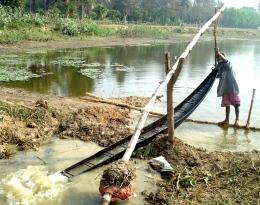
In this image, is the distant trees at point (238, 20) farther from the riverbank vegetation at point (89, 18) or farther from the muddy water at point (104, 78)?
the muddy water at point (104, 78)

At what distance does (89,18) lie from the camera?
136 feet

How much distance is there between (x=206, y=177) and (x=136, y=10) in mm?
51571

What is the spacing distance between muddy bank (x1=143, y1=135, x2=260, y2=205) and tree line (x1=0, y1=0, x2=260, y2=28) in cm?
2726

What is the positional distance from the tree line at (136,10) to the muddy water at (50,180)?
26.3 m

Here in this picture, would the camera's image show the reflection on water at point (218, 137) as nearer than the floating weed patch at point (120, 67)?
Yes

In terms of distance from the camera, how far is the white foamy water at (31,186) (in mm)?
5066

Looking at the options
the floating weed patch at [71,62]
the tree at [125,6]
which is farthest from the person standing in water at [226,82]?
the tree at [125,6]

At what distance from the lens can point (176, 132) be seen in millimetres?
8141

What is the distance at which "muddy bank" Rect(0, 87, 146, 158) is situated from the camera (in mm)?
6926

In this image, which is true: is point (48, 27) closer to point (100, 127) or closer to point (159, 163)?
point (100, 127)

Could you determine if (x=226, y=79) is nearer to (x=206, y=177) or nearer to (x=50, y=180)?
(x=206, y=177)

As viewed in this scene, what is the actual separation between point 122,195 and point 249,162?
2.34 meters

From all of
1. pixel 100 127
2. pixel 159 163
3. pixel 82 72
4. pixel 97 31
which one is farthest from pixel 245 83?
pixel 97 31

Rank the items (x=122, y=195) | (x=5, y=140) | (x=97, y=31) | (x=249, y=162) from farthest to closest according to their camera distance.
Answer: (x=97, y=31)
(x=5, y=140)
(x=249, y=162)
(x=122, y=195)
